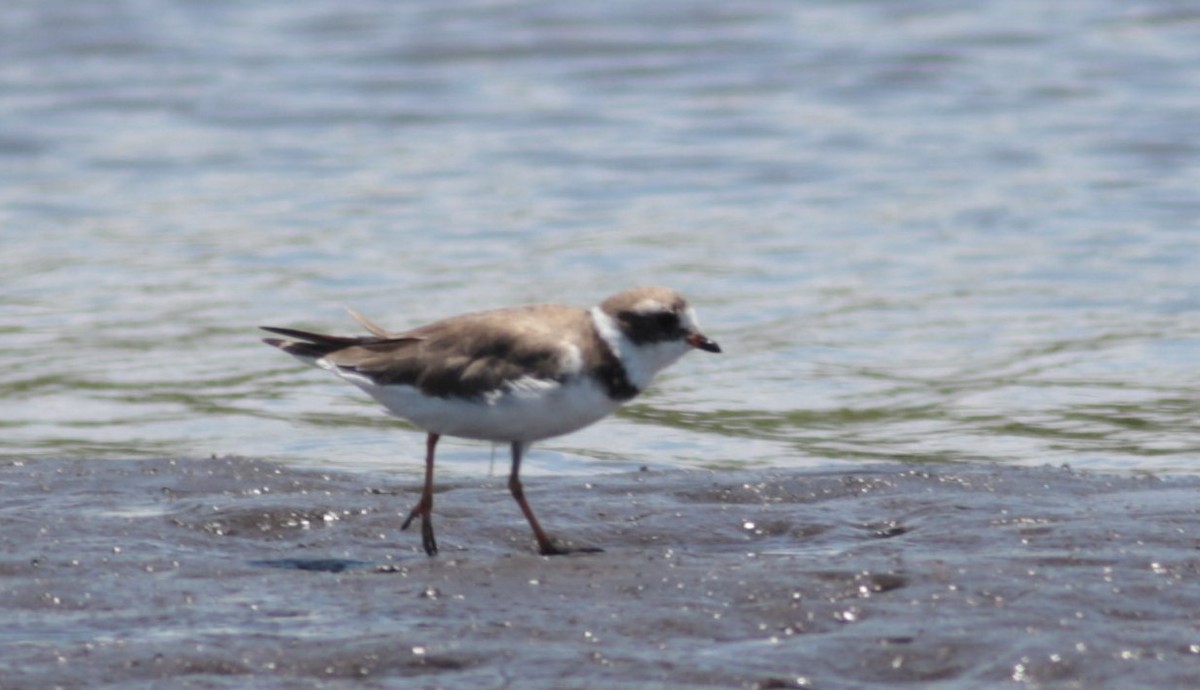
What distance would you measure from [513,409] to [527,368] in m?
0.14

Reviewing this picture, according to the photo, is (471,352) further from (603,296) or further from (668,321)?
(603,296)

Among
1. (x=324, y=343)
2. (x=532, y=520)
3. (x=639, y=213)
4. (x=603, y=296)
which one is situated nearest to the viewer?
(x=532, y=520)

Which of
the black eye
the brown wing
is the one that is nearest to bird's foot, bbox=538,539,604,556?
the brown wing

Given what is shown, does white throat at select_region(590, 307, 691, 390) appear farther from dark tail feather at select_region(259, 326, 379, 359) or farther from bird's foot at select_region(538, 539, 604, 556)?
dark tail feather at select_region(259, 326, 379, 359)

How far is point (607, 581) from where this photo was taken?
19.0 feet

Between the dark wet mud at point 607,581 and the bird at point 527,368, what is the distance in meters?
0.44

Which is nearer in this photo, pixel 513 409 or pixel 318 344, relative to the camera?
pixel 513 409

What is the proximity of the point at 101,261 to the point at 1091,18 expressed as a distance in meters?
12.1

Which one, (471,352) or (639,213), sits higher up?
(471,352)

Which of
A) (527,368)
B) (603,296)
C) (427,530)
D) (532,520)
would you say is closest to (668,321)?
(527,368)

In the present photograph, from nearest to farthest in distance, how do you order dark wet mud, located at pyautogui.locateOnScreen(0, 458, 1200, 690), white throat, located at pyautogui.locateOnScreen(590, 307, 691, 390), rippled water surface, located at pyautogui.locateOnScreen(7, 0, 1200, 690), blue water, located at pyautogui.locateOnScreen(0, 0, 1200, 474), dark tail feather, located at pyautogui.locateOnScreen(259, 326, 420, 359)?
dark wet mud, located at pyautogui.locateOnScreen(0, 458, 1200, 690), rippled water surface, located at pyautogui.locateOnScreen(7, 0, 1200, 690), white throat, located at pyautogui.locateOnScreen(590, 307, 691, 390), dark tail feather, located at pyautogui.locateOnScreen(259, 326, 420, 359), blue water, located at pyautogui.locateOnScreen(0, 0, 1200, 474)

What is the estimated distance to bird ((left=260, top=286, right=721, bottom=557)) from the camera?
6.06 metres

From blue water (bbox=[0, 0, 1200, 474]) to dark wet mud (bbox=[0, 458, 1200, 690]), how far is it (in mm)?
1024

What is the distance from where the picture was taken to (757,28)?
68.1ft
